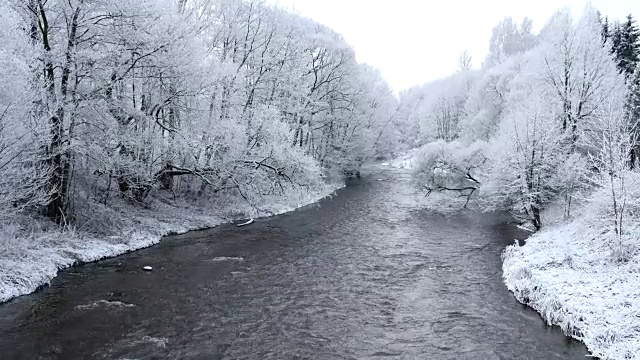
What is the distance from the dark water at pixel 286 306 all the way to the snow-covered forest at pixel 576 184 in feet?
3.09

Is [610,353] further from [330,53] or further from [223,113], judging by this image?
[330,53]

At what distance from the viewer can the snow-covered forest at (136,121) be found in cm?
1667

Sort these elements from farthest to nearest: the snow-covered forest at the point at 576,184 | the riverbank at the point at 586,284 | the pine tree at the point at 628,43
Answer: the pine tree at the point at 628,43 < the snow-covered forest at the point at 576,184 < the riverbank at the point at 586,284

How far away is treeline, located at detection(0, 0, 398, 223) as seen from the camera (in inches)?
667

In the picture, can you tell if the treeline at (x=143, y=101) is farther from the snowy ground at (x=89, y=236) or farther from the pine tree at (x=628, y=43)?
the pine tree at (x=628, y=43)

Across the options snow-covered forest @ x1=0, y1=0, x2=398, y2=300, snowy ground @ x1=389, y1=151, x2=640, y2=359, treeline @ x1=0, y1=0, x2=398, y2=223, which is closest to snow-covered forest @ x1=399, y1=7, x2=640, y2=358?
snowy ground @ x1=389, y1=151, x2=640, y2=359

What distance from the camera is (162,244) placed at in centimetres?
2195

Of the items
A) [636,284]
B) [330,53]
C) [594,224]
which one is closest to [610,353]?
[636,284]

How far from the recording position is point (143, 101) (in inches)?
991

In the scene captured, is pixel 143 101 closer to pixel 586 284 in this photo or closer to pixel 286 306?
pixel 286 306

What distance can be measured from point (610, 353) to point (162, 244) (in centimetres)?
1793

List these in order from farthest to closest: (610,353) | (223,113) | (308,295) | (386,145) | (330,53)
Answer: (386,145)
(330,53)
(223,113)
(308,295)
(610,353)

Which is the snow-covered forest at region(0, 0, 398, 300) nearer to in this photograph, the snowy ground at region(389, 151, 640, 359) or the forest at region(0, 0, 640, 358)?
the forest at region(0, 0, 640, 358)

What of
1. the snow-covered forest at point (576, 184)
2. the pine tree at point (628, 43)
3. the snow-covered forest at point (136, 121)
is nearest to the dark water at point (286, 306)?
the snow-covered forest at point (576, 184)
